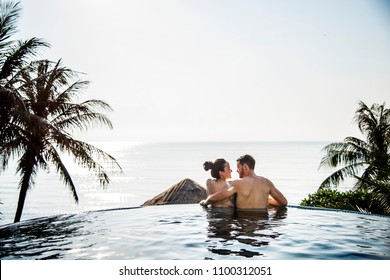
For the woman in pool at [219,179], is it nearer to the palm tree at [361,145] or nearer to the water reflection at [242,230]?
the water reflection at [242,230]

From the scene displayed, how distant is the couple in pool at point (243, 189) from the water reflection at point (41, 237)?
277 centimetres

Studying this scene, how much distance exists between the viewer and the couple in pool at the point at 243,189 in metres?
7.19

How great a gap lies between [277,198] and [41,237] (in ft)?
14.9

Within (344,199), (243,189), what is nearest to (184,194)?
(243,189)

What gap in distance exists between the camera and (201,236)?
5.70 metres

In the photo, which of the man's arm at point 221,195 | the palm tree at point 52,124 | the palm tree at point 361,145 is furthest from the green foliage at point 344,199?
the palm tree at point 52,124

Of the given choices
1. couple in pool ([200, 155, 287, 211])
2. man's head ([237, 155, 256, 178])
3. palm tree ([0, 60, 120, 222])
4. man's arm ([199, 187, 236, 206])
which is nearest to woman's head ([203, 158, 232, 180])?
couple in pool ([200, 155, 287, 211])

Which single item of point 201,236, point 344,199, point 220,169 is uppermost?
point 220,169

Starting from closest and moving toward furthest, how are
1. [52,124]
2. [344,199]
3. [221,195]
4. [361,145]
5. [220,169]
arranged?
[221,195]
[220,169]
[344,199]
[52,124]
[361,145]

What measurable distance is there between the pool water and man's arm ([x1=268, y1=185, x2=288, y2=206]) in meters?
0.18

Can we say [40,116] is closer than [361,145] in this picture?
Yes

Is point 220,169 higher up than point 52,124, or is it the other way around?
point 52,124

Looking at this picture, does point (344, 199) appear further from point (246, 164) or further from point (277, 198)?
point (246, 164)

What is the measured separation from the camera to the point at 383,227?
6238mm
